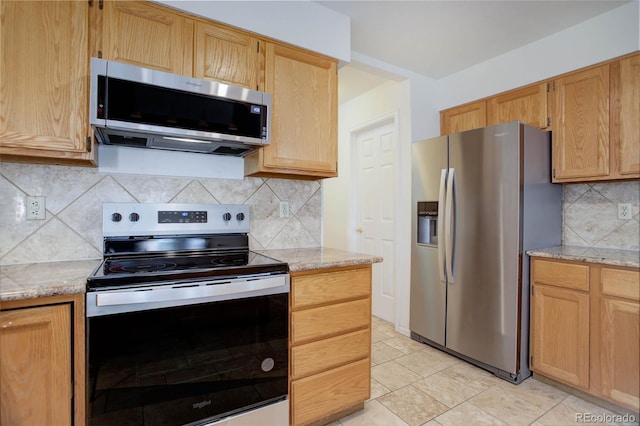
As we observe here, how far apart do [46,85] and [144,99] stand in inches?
15.6

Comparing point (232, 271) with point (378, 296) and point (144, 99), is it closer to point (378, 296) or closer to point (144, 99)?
point (144, 99)

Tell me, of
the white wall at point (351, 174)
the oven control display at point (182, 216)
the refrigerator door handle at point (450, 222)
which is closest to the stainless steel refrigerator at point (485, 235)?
the refrigerator door handle at point (450, 222)

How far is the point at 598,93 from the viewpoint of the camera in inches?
84.7

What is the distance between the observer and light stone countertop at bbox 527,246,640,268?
179 centimetres

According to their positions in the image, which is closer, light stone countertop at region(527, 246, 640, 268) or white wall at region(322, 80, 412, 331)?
light stone countertop at region(527, 246, 640, 268)

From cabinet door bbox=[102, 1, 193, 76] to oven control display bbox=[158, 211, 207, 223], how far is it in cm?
75

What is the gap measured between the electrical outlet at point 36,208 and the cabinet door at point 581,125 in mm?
3229

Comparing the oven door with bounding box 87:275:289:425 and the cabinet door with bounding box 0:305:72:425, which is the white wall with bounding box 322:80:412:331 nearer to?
the oven door with bounding box 87:275:289:425

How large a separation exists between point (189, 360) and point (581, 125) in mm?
2864

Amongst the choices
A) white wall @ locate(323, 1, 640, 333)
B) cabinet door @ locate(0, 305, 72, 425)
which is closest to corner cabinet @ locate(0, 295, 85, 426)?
cabinet door @ locate(0, 305, 72, 425)

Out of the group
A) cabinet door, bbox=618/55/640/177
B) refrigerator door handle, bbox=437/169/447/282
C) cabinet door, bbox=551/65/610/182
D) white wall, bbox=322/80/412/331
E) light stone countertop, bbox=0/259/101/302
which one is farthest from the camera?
white wall, bbox=322/80/412/331

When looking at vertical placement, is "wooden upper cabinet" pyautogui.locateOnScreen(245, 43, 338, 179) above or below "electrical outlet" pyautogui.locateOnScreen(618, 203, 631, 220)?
above

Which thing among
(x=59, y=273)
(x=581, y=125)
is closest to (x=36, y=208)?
(x=59, y=273)

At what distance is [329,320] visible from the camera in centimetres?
168
